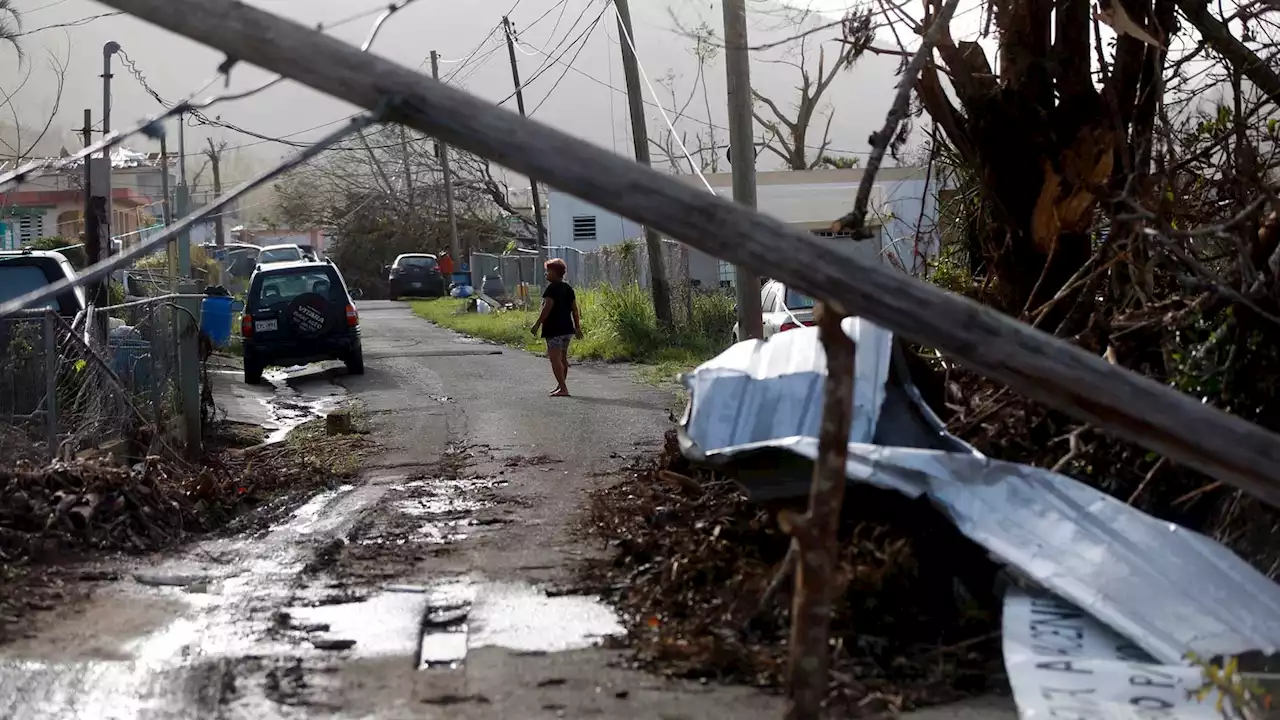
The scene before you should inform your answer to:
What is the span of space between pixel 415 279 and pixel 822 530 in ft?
143

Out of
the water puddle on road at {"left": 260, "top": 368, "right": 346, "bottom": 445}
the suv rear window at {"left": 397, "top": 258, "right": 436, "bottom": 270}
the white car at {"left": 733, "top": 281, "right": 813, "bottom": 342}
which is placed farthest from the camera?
the suv rear window at {"left": 397, "top": 258, "right": 436, "bottom": 270}

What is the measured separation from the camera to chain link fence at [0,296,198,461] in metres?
8.67

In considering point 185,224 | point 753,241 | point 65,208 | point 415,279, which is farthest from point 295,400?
point 65,208

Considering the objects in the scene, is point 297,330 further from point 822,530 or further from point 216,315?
point 822,530

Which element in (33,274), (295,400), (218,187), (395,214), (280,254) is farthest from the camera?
(395,214)

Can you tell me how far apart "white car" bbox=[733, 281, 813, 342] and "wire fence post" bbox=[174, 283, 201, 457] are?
20.7 feet

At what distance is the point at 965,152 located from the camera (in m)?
8.13

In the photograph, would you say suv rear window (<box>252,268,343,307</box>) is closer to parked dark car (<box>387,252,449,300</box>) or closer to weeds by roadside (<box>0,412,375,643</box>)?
weeds by roadside (<box>0,412,375,643</box>)

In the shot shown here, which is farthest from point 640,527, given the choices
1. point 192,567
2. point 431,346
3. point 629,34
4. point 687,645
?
point 431,346

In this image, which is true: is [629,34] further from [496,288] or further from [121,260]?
[496,288]

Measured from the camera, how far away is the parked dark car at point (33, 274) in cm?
1185

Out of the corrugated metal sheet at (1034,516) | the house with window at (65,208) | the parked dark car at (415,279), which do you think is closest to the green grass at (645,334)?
the corrugated metal sheet at (1034,516)

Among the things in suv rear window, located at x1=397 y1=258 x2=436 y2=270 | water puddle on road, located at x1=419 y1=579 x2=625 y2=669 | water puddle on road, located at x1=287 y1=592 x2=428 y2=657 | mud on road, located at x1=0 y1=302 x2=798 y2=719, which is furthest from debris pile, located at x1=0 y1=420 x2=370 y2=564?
suv rear window, located at x1=397 y1=258 x2=436 y2=270

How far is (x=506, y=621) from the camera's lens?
609cm
